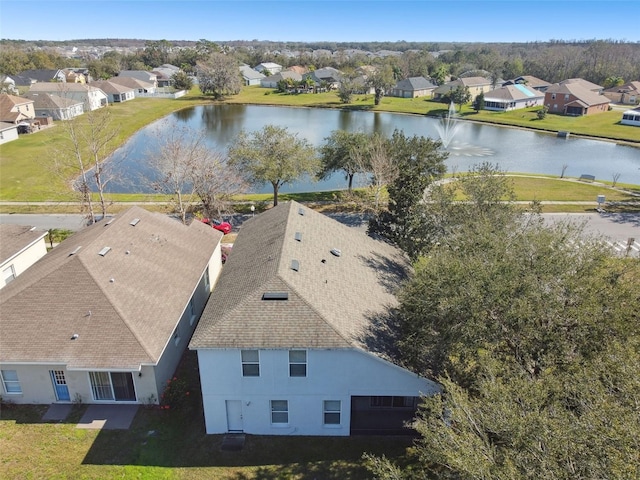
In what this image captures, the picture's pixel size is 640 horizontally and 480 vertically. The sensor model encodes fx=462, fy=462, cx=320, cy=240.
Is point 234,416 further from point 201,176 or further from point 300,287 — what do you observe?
point 201,176

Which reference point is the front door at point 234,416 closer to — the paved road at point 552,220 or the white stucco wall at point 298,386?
the white stucco wall at point 298,386

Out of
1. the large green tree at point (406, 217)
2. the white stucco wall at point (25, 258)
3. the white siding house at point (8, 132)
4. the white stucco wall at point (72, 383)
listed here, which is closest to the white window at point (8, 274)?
the white stucco wall at point (25, 258)

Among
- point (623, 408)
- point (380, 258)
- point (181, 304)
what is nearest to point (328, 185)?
point (380, 258)

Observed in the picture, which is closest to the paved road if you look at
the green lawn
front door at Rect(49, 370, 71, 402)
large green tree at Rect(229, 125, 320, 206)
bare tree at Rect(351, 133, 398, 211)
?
bare tree at Rect(351, 133, 398, 211)

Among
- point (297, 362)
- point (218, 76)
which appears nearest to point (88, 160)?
point (297, 362)

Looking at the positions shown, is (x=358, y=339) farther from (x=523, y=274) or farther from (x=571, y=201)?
(x=571, y=201)

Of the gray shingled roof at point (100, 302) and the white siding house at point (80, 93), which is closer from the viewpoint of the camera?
the gray shingled roof at point (100, 302)
